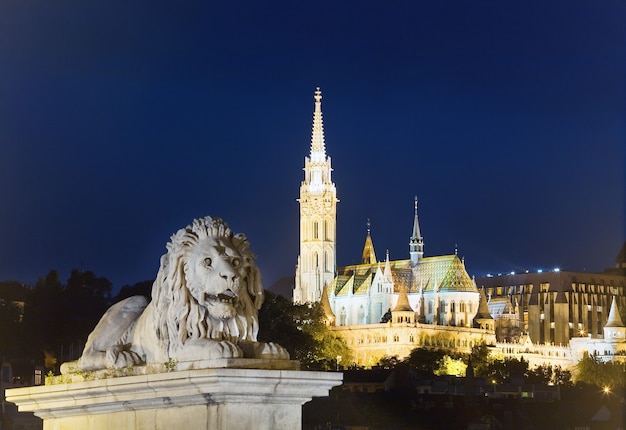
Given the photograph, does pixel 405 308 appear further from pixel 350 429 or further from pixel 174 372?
pixel 174 372

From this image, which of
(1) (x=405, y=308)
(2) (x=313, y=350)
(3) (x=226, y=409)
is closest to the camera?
(3) (x=226, y=409)

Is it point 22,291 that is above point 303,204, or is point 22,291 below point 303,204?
below

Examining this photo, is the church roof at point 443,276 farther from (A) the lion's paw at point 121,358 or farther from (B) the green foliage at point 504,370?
(A) the lion's paw at point 121,358

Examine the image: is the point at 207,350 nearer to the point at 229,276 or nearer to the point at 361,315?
the point at 229,276

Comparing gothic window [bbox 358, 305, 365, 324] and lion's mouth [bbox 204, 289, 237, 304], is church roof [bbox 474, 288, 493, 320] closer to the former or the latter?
gothic window [bbox 358, 305, 365, 324]

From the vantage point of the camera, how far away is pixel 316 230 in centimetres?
17325

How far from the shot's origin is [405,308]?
159250 mm

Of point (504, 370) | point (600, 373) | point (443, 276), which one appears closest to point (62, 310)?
point (504, 370)

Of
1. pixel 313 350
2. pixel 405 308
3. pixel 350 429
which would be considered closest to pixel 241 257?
pixel 350 429

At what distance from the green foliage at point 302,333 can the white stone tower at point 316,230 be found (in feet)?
58.2

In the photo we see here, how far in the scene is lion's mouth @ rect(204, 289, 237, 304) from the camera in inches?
408

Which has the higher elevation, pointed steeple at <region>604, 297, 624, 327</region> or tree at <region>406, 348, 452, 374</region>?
pointed steeple at <region>604, 297, 624, 327</region>

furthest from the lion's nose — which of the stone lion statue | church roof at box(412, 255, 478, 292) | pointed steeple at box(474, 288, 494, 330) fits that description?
pointed steeple at box(474, 288, 494, 330)

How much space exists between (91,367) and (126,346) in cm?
32
